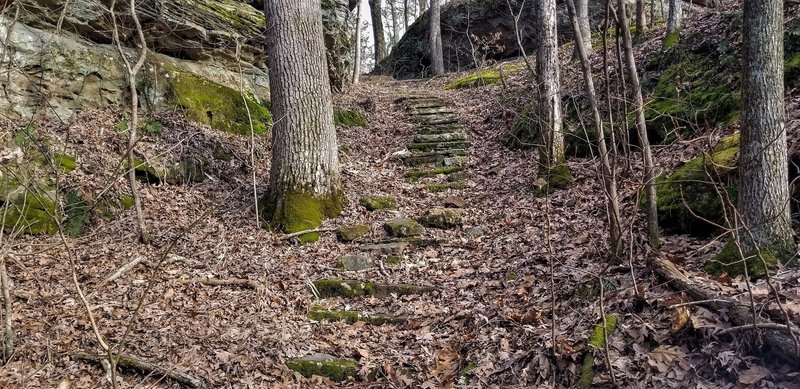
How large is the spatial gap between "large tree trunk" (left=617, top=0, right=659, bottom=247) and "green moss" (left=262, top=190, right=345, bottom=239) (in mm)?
4168

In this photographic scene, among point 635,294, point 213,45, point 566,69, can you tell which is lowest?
point 635,294

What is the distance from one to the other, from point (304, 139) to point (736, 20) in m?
7.37

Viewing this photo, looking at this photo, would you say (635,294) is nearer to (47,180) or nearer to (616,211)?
(616,211)

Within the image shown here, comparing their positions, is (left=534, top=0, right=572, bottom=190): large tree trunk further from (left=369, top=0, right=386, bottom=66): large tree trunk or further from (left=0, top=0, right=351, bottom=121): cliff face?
(left=369, top=0, right=386, bottom=66): large tree trunk

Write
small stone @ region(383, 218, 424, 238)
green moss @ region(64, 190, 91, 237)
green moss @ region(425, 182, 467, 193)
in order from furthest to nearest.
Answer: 1. green moss @ region(425, 182, 467, 193)
2. small stone @ region(383, 218, 424, 238)
3. green moss @ region(64, 190, 91, 237)

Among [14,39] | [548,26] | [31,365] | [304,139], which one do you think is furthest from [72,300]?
[548,26]

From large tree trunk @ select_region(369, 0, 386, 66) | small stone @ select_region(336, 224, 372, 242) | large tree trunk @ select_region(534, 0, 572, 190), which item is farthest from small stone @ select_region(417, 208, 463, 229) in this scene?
large tree trunk @ select_region(369, 0, 386, 66)

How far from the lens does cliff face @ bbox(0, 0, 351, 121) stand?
7.24 meters

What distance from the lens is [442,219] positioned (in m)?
7.10

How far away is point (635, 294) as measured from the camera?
3.66 meters

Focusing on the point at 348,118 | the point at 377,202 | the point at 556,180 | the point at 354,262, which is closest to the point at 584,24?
the point at 348,118

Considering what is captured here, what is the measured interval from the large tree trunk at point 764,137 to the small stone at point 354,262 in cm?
395

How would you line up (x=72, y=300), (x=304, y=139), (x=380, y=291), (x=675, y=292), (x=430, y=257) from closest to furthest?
(x=675, y=292) → (x=72, y=300) → (x=380, y=291) → (x=430, y=257) → (x=304, y=139)

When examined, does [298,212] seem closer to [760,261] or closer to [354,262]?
[354,262]
